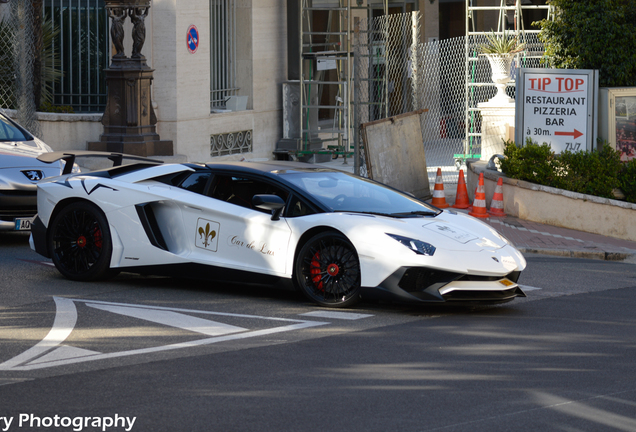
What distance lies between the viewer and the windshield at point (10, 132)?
12031mm

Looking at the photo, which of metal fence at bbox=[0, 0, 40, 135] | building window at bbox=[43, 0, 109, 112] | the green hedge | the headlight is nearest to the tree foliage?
the green hedge

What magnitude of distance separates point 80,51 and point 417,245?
41.5 feet

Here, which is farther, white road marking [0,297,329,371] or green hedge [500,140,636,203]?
green hedge [500,140,636,203]

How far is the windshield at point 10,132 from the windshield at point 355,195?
5.07m

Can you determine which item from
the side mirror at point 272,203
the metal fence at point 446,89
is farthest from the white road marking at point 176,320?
the metal fence at point 446,89

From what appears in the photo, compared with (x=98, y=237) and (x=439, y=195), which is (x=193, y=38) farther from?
(x=98, y=237)

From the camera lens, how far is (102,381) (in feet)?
18.5

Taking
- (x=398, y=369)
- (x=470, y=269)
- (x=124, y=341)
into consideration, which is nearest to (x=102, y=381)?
(x=124, y=341)

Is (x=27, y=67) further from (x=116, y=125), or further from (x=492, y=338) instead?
(x=492, y=338)

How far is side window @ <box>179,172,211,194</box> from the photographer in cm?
849

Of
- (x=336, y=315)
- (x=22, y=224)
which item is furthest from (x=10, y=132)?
(x=336, y=315)

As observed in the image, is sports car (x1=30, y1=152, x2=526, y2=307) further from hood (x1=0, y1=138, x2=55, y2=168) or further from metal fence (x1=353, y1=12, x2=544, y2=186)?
metal fence (x1=353, y1=12, x2=544, y2=186)

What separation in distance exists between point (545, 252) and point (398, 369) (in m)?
5.92

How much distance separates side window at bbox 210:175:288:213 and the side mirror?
9.0 inches
